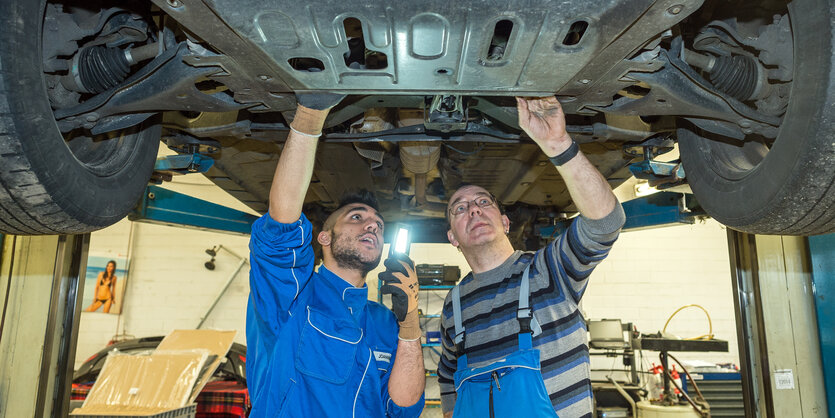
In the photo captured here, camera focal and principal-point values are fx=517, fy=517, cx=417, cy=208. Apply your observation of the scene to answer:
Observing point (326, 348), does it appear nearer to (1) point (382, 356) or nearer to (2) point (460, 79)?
(1) point (382, 356)

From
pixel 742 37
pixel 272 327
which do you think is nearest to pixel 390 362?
pixel 272 327

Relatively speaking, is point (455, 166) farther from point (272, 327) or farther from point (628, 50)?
point (628, 50)

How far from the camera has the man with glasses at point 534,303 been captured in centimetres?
152

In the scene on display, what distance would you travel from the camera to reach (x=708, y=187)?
1.58 m

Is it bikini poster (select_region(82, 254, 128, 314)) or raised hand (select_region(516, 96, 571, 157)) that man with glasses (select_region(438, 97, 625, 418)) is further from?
bikini poster (select_region(82, 254, 128, 314))

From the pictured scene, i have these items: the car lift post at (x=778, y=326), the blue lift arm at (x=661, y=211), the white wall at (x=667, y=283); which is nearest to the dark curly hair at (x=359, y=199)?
the blue lift arm at (x=661, y=211)

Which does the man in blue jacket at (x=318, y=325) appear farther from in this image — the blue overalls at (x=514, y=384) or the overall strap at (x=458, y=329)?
the blue overalls at (x=514, y=384)

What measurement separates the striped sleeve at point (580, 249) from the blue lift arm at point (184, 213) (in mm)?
1914

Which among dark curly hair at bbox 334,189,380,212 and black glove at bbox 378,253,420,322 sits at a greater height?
dark curly hair at bbox 334,189,380,212

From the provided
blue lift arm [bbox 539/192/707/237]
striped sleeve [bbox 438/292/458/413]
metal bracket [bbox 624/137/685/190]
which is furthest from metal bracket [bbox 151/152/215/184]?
blue lift arm [bbox 539/192/707/237]

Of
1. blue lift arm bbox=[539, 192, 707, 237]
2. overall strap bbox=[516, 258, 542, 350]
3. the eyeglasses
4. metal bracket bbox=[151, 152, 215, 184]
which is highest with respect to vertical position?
metal bracket bbox=[151, 152, 215, 184]

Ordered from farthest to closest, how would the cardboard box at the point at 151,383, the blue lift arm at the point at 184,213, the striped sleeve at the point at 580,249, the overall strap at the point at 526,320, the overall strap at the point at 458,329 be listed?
the cardboard box at the point at 151,383 < the blue lift arm at the point at 184,213 < the overall strap at the point at 458,329 < the overall strap at the point at 526,320 < the striped sleeve at the point at 580,249

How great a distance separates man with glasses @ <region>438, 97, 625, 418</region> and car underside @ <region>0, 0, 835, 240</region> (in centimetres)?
19

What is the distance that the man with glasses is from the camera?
1.52 meters
